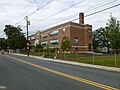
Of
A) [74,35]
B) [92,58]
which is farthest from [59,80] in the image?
[74,35]

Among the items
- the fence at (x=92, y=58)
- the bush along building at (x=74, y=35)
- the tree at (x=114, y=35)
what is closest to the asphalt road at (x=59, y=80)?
the fence at (x=92, y=58)

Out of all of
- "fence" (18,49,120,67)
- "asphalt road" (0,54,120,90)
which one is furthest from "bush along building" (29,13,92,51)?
"asphalt road" (0,54,120,90)

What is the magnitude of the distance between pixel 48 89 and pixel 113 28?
129 feet

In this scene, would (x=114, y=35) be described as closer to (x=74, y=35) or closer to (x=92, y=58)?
(x=92, y=58)

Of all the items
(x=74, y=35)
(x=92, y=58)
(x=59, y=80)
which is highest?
(x=74, y=35)

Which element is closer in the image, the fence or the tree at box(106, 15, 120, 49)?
the fence

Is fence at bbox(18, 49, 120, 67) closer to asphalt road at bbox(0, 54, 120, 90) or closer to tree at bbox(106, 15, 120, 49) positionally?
tree at bbox(106, 15, 120, 49)

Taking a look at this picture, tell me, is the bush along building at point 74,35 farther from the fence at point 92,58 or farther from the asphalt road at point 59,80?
the asphalt road at point 59,80

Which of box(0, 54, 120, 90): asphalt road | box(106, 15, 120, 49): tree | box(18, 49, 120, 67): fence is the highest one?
box(106, 15, 120, 49): tree

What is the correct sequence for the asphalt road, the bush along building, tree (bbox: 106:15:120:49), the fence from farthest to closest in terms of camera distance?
the bush along building, tree (bbox: 106:15:120:49), the fence, the asphalt road

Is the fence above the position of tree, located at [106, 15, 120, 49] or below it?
below

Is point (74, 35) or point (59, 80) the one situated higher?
point (74, 35)

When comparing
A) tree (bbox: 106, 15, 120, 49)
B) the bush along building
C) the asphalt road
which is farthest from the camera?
the bush along building

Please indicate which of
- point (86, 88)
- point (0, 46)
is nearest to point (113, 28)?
point (86, 88)
